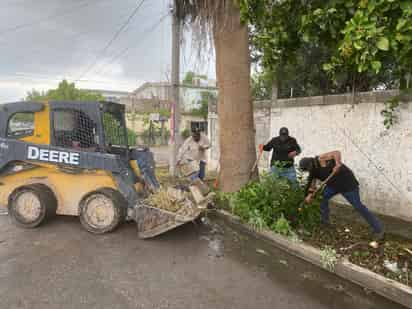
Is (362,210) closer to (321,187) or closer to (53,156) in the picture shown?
(321,187)

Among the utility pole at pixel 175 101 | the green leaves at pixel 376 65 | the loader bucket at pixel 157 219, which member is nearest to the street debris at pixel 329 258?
the loader bucket at pixel 157 219

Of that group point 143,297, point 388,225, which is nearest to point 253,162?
point 388,225

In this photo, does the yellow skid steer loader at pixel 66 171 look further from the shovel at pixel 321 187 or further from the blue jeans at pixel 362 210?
the blue jeans at pixel 362 210

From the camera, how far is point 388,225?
4238 millimetres

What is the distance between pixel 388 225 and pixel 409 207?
22.5 inches

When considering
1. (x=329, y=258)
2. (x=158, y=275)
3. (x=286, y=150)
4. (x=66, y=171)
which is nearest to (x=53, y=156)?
(x=66, y=171)

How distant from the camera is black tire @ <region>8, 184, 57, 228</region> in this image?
3908mm

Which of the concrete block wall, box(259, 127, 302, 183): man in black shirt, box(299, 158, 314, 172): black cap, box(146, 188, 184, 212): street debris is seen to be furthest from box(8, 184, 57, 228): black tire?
the concrete block wall

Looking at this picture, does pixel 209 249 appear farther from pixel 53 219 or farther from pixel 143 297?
pixel 53 219

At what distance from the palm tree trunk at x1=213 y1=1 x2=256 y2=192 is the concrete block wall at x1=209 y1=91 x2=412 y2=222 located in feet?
5.57

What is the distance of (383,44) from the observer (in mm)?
1887

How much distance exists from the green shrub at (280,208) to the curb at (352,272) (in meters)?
0.16

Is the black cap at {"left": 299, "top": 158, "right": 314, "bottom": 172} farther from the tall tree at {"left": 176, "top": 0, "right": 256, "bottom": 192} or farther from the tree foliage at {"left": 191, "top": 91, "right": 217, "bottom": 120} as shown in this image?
the tree foliage at {"left": 191, "top": 91, "right": 217, "bottom": 120}

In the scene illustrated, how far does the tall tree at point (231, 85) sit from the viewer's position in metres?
4.59
